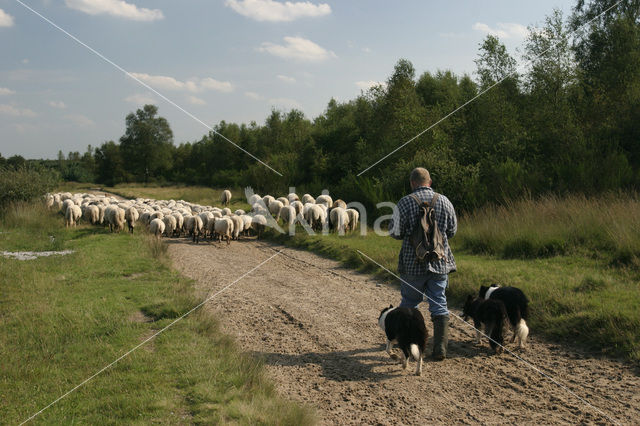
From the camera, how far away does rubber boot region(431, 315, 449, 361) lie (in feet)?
21.8

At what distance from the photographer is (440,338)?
6.66 m

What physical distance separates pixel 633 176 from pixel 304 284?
1212 centimetres

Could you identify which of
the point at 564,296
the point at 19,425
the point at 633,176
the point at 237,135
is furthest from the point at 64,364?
the point at 237,135

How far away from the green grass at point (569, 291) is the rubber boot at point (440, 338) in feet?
6.27

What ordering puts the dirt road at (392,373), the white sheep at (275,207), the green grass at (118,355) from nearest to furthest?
the green grass at (118,355) < the dirt road at (392,373) < the white sheep at (275,207)

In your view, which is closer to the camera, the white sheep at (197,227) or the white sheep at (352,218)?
the white sheep at (197,227)

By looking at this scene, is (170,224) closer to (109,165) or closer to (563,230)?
(563,230)

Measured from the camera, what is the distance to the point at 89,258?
1373 centimetres

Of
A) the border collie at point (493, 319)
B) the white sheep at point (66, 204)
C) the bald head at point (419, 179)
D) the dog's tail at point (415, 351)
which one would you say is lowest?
the dog's tail at point (415, 351)

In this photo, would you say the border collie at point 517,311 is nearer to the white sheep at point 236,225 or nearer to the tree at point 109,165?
the white sheep at point 236,225

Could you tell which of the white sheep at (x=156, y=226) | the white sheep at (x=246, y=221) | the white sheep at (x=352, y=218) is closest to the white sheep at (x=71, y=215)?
the white sheep at (x=156, y=226)

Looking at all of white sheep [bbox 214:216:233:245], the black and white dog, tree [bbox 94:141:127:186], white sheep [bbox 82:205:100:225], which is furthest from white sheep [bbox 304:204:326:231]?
tree [bbox 94:141:127:186]

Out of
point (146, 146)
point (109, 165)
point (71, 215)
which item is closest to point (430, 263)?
point (71, 215)

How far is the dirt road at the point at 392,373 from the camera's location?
5219 millimetres
